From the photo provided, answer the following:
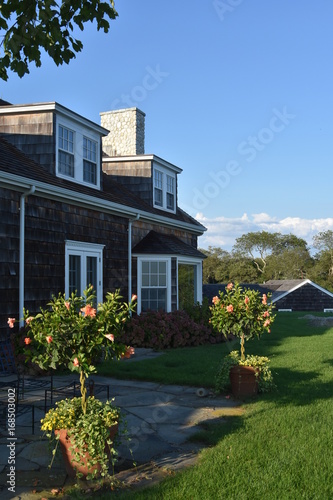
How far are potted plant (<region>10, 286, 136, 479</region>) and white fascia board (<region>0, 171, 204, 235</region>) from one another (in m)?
5.76

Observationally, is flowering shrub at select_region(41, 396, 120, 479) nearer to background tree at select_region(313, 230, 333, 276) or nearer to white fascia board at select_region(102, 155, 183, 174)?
white fascia board at select_region(102, 155, 183, 174)

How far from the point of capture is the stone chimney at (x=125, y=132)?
19484 millimetres

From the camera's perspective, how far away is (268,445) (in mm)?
5172

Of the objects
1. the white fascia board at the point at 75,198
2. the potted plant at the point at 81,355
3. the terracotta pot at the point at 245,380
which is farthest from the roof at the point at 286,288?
the potted plant at the point at 81,355

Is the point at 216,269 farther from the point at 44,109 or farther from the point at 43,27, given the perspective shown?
the point at 43,27

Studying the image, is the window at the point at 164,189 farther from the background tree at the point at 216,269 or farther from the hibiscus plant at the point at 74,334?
the background tree at the point at 216,269

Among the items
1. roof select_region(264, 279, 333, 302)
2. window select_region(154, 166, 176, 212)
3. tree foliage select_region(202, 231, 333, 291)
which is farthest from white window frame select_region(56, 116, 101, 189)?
tree foliage select_region(202, 231, 333, 291)

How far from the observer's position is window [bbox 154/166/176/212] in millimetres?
17984

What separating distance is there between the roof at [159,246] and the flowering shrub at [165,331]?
2.00 m

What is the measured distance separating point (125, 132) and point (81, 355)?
16.4m

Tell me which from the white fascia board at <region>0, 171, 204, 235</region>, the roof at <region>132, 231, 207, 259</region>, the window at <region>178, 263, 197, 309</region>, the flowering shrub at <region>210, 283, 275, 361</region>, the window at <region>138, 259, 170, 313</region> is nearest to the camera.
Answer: the flowering shrub at <region>210, 283, 275, 361</region>

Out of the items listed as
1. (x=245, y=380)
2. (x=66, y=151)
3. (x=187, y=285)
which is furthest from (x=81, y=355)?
(x=187, y=285)

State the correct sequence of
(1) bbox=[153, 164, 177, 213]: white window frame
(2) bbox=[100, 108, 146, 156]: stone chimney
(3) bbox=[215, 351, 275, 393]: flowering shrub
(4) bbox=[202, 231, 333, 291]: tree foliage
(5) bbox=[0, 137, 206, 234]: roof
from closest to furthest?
(3) bbox=[215, 351, 275, 393]: flowering shrub < (5) bbox=[0, 137, 206, 234]: roof < (1) bbox=[153, 164, 177, 213]: white window frame < (2) bbox=[100, 108, 146, 156]: stone chimney < (4) bbox=[202, 231, 333, 291]: tree foliage

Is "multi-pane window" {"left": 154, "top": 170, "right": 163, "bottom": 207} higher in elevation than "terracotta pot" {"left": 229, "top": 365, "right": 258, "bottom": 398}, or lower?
higher
